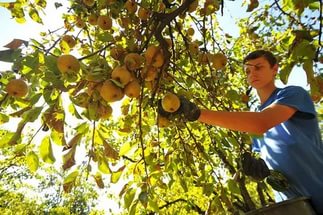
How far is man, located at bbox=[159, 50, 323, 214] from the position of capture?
1.69m

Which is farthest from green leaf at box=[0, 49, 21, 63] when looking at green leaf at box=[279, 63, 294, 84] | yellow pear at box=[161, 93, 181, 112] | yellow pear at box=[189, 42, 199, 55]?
yellow pear at box=[189, 42, 199, 55]

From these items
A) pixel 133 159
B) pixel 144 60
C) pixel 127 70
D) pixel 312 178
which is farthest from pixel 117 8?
pixel 312 178

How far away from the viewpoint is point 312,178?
1832 millimetres

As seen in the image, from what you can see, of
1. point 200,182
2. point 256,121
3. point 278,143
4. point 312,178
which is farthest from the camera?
point 200,182

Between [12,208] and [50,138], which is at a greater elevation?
[12,208]

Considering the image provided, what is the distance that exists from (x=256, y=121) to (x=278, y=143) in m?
0.46

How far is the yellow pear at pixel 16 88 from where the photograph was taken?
141 centimetres

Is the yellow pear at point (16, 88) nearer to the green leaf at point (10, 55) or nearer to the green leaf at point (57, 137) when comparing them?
the green leaf at point (10, 55)

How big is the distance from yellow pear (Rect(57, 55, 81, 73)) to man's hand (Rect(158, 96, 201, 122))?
64 centimetres

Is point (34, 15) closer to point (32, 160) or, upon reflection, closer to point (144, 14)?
point (144, 14)

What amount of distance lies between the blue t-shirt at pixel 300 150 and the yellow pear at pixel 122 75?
2.92 ft

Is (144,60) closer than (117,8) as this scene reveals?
Yes

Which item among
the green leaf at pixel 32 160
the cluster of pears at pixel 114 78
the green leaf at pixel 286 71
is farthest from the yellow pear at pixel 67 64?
the green leaf at pixel 286 71

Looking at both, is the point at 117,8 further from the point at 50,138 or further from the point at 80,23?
the point at 50,138
